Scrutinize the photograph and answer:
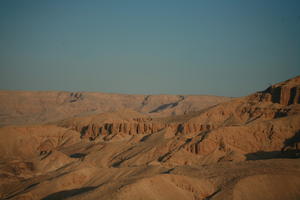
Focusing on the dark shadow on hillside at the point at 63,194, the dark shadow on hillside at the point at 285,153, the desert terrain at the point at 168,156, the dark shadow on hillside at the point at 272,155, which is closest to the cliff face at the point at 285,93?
the desert terrain at the point at 168,156

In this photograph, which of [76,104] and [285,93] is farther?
[76,104]

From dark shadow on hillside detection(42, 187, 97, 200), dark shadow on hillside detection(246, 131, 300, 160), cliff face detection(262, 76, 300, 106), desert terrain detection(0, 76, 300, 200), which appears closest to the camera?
desert terrain detection(0, 76, 300, 200)

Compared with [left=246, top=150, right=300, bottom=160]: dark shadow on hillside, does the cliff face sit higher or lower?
higher

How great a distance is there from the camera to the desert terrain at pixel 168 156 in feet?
90.5

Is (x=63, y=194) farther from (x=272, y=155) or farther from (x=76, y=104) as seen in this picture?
(x=76, y=104)

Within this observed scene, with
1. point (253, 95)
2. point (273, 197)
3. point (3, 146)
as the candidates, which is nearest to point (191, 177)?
point (273, 197)

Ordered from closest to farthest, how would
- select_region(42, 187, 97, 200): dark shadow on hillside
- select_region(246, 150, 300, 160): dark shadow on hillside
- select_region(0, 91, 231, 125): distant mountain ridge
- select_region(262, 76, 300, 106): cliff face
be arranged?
select_region(42, 187, 97, 200): dark shadow on hillside, select_region(246, 150, 300, 160): dark shadow on hillside, select_region(262, 76, 300, 106): cliff face, select_region(0, 91, 231, 125): distant mountain ridge

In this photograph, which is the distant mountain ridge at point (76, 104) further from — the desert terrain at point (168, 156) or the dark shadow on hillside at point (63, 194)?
the dark shadow on hillside at point (63, 194)

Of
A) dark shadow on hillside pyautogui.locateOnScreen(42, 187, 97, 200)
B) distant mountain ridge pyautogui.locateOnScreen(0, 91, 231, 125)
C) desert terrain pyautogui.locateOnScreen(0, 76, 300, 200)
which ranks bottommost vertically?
dark shadow on hillside pyautogui.locateOnScreen(42, 187, 97, 200)

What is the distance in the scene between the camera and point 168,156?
45.2m

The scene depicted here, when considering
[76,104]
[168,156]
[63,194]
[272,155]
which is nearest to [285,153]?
[272,155]

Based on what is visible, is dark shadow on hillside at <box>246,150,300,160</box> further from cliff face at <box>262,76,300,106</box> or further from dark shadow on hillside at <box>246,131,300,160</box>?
cliff face at <box>262,76,300,106</box>

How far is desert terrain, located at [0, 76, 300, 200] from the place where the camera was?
90.5ft

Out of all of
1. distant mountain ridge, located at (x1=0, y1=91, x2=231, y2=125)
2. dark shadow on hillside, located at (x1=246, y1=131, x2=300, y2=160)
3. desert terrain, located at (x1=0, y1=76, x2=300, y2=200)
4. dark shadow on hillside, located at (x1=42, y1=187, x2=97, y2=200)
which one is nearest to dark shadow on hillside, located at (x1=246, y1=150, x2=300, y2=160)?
dark shadow on hillside, located at (x1=246, y1=131, x2=300, y2=160)
